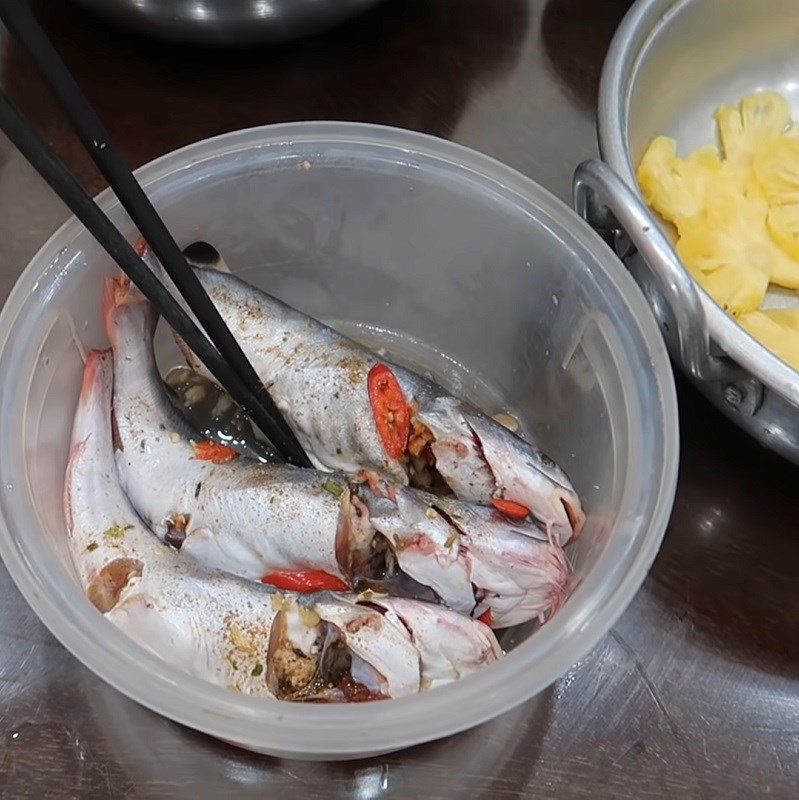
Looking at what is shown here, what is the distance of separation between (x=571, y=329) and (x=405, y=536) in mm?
249

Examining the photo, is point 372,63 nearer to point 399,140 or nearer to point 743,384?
point 399,140

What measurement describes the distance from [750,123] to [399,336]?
483mm

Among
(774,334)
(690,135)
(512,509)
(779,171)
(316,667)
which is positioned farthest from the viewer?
(690,135)

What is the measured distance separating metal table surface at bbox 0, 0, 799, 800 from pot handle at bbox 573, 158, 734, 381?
0.15 meters

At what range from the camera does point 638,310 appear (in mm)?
729

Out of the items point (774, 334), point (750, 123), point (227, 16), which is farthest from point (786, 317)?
point (227, 16)

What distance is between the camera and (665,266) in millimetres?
693

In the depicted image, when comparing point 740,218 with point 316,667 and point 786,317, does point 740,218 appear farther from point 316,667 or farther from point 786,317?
point 316,667

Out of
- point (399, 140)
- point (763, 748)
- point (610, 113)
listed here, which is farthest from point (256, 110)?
point (763, 748)

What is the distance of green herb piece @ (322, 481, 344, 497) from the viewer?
2.33 ft

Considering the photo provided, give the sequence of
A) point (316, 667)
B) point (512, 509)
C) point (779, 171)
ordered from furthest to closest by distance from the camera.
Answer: point (779, 171) → point (512, 509) → point (316, 667)

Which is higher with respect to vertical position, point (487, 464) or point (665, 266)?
point (665, 266)

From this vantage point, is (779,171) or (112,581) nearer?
(112,581)

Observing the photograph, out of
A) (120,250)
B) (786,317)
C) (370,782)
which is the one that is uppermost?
(120,250)
